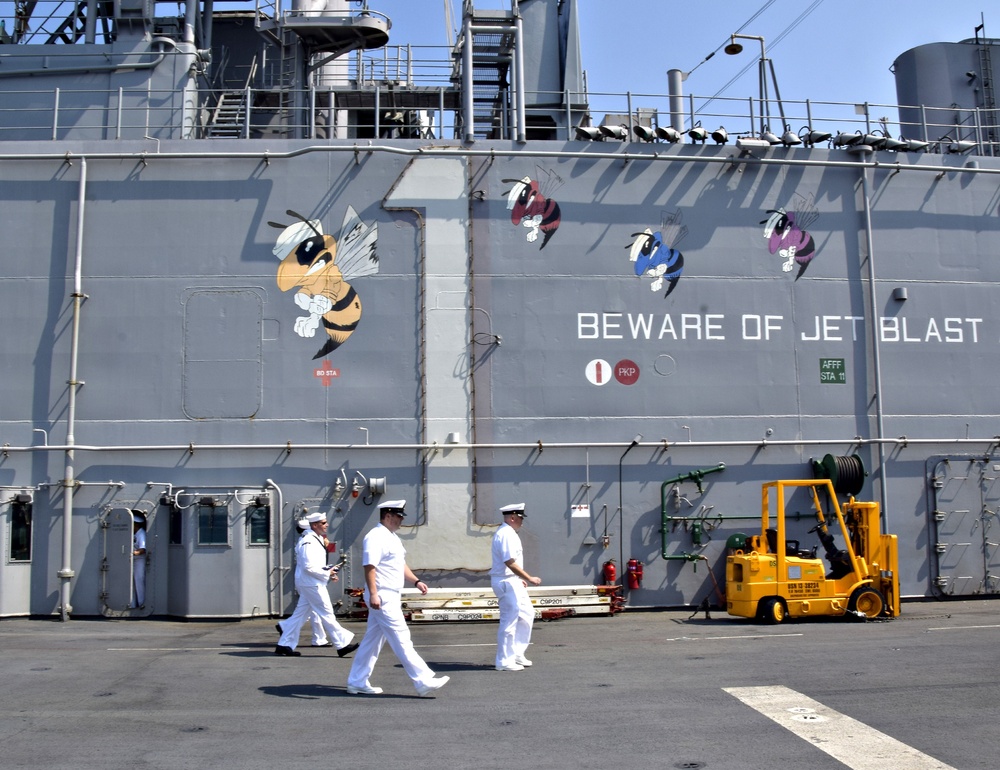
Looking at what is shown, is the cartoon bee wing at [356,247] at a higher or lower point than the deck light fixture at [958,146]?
lower

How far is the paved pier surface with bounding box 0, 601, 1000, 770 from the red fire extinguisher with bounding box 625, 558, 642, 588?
282cm

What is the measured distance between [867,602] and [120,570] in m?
11.2

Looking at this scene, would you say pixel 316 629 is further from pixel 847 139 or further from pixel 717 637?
pixel 847 139

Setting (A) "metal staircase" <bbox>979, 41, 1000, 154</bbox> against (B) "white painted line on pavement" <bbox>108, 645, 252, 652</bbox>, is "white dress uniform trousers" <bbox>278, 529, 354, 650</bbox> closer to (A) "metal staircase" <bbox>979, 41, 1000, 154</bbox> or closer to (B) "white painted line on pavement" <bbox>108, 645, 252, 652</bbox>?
(B) "white painted line on pavement" <bbox>108, 645, 252, 652</bbox>

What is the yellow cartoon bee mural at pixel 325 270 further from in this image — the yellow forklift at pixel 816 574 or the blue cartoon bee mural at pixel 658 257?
the yellow forklift at pixel 816 574

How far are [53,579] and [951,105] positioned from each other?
19968 mm

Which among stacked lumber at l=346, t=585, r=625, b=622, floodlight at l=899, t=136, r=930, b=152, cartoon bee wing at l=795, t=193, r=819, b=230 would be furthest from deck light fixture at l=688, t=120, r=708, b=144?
stacked lumber at l=346, t=585, r=625, b=622

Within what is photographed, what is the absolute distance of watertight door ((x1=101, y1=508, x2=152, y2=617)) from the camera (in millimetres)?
15219

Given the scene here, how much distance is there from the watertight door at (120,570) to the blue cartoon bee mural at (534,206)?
784 centimetres

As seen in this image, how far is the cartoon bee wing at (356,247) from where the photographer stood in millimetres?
16141

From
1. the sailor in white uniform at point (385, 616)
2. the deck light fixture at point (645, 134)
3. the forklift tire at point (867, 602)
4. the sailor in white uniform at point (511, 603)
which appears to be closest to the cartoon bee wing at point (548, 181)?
the deck light fixture at point (645, 134)

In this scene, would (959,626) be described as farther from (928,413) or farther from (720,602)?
(928,413)

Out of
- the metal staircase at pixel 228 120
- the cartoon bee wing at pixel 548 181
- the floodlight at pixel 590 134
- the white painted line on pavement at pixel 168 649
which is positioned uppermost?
the metal staircase at pixel 228 120

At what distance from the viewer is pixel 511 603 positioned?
10.2 metres
